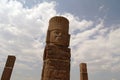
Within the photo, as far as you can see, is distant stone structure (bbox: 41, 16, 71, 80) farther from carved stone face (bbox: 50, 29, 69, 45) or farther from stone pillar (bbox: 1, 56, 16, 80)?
stone pillar (bbox: 1, 56, 16, 80)

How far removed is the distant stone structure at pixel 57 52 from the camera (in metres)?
→ 5.80

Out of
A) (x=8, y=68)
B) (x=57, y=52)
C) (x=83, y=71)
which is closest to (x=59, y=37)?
(x=57, y=52)

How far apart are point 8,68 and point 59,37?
4294 millimetres

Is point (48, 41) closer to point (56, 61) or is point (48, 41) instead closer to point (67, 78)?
point (56, 61)

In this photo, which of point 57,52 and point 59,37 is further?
point 59,37

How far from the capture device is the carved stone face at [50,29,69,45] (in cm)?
632

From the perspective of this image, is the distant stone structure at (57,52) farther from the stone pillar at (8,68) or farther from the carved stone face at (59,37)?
the stone pillar at (8,68)

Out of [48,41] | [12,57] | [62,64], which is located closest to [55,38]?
[48,41]

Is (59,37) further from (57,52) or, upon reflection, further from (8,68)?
(8,68)

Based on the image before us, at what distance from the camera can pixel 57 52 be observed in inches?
239

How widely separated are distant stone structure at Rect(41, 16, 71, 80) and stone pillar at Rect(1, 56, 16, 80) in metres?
3.49

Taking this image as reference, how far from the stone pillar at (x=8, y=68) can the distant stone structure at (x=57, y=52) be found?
3493 mm

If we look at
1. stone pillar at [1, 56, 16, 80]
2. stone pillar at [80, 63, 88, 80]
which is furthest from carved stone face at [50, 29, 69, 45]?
stone pillar at [80, 63, 88, 80]

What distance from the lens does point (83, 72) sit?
1098 cm
